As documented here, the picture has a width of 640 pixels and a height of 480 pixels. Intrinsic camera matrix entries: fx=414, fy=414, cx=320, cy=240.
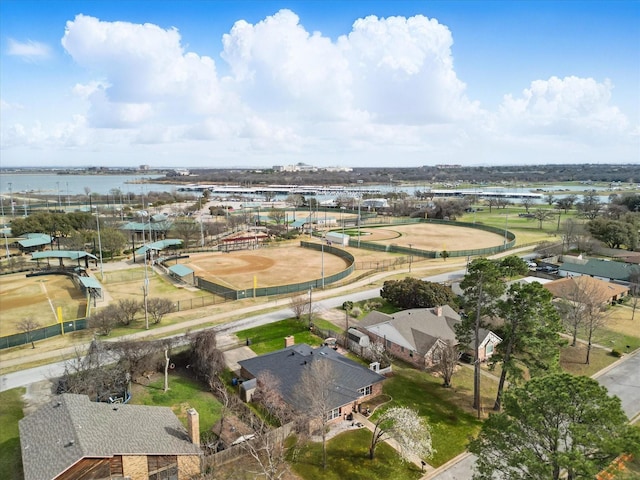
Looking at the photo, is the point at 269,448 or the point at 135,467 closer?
the point at 135,467

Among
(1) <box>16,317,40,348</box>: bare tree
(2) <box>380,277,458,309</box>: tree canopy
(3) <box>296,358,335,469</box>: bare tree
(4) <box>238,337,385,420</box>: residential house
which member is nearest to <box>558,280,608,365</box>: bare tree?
(2) <box>380,277,458,309</box>: tree canopy

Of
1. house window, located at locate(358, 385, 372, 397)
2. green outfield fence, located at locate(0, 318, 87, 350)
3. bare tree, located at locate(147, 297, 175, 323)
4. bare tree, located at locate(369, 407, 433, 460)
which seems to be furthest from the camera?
bare tree, located at locate(147, 297, 175, 323)

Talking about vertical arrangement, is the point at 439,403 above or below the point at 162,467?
below

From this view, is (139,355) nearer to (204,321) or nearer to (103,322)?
(103,322)

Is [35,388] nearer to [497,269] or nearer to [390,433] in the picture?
[390,433]

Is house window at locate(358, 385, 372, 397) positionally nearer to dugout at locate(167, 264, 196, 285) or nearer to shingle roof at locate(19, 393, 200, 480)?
shingle roof at locate(19, 393, 200, 480)

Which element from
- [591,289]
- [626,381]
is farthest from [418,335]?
[591,289]

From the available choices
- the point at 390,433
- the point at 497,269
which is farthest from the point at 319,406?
the point at 497,269
